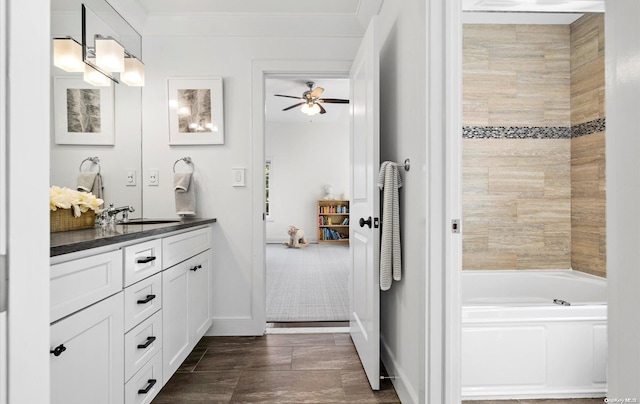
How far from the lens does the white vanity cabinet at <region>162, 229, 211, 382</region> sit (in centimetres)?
181

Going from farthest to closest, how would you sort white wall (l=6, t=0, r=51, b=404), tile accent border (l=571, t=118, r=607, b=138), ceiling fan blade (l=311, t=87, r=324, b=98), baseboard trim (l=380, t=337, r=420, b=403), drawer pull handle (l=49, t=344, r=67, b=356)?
ceiling fan blade (l=311, t=87, r=324, b=98) < tile accent border (l=571, t=118, r=607, b=138) < baseboard trim (l=380, t=337, r=420, b=403) < drawer pull handle (l=49, t=344, r=67, b=356) < white wall (l=6, t=0, r=51, b=404)

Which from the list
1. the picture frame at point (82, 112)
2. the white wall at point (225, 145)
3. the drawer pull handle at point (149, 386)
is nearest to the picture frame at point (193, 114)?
the white wall at point (225, 145)

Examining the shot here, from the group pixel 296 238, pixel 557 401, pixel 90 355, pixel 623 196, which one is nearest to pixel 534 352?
pixel 557 401

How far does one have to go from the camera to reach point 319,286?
405cm

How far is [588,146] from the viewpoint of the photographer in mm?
2629

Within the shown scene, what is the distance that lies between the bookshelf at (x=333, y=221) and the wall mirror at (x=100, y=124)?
5.56 metres

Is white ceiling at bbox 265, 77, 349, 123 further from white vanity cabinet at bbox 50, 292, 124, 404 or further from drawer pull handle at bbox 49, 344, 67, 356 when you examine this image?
drawer pull handle at bbox 49, 344, 67, 356

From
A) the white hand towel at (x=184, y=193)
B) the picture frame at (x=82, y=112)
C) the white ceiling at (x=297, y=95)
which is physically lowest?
the white hand towel at (x=184, y=193)

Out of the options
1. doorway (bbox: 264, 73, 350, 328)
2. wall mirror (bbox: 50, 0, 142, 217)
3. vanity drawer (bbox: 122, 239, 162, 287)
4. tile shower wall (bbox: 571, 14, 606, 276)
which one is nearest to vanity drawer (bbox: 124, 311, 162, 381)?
vanity drawer (bbox: 122, 239, 162, 287)

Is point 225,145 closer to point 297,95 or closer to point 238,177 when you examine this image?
point 238,177

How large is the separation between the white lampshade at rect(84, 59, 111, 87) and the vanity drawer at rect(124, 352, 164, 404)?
5.21 ft

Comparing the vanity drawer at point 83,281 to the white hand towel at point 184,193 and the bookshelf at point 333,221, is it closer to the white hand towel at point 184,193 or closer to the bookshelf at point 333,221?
the white hand towel at point 184,193

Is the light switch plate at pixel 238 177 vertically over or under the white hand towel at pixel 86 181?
over

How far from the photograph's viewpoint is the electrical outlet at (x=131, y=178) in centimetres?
254
